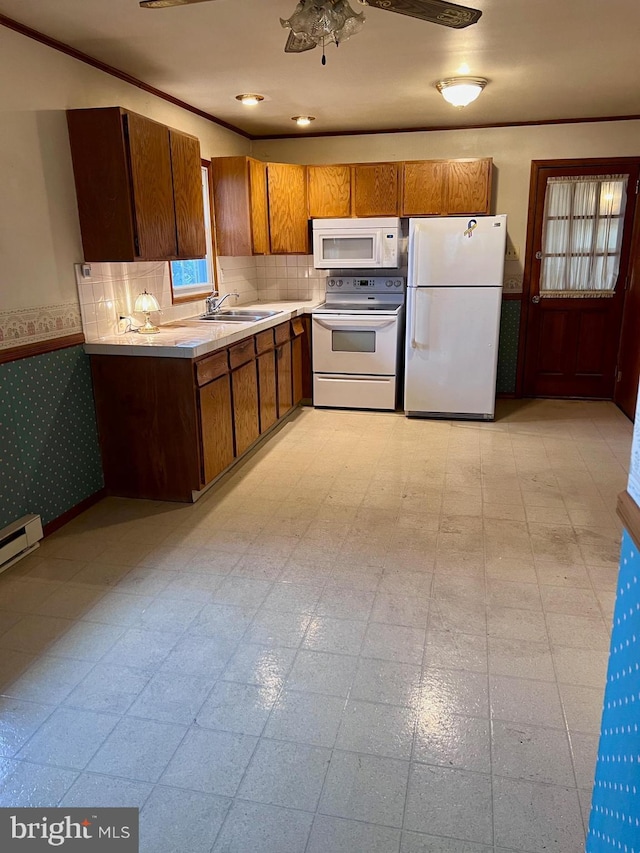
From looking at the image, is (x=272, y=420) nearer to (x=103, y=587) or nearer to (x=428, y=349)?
(x=428, y=349)

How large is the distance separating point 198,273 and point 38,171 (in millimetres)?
1941

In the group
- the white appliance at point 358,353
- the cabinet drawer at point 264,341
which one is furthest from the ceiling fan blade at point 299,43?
the white appliance at point 358,353

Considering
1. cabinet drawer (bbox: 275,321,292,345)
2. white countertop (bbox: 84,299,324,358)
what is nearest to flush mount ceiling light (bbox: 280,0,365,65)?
white countertop (bbox: 84,299,324,358)

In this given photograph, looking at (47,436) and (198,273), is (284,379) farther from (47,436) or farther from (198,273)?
(47,436)

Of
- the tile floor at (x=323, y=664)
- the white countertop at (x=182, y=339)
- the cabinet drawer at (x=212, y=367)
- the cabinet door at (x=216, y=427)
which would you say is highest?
the white countertop at (x=182, y=339)

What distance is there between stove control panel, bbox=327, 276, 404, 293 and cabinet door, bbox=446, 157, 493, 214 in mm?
791

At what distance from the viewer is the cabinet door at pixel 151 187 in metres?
3.11

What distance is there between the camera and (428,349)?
4.90 meters

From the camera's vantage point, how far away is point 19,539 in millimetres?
2809

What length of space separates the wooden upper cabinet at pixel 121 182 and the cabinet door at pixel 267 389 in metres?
1.14

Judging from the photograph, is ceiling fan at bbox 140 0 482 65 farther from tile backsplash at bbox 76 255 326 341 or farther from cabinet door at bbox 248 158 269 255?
cabinet door at bbox 248 158 269 255

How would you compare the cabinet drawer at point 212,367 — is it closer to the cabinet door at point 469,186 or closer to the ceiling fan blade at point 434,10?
the ceiling fan blade at point 434,10

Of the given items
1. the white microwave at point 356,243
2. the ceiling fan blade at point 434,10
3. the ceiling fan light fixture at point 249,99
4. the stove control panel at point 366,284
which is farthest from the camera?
the stove control panel at point 366,284

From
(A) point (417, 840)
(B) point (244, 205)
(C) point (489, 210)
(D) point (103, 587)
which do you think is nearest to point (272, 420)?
(B) point (244, 205)
